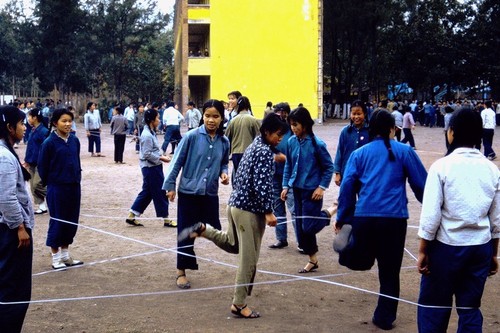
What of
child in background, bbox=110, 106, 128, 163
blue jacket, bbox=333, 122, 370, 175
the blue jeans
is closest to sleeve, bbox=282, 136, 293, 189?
blue jacket, bbox=333, 122, 370, 175

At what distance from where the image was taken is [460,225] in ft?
13.8

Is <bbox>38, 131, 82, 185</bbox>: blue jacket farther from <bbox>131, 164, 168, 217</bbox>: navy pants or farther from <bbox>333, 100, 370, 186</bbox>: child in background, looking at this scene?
<bbox>333, 100, 370, 186</bbox>: child in background

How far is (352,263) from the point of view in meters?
5.23

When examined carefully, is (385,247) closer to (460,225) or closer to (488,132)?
(460,225)

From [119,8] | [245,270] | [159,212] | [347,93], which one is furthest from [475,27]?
[245,270]

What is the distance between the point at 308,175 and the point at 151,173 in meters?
3.29

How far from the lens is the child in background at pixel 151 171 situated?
9812 mm

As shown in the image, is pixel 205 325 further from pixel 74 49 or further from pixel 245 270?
pixel 74 49

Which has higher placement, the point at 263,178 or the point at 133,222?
the point at 263,178

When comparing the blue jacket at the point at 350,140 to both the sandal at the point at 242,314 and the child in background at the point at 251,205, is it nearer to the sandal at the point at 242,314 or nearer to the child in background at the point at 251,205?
the child in background at the point at 251,205

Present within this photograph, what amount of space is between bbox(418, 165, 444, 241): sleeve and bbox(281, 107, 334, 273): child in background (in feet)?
9.42

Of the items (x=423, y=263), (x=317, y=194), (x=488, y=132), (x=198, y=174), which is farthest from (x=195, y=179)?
(x=488, y=132)

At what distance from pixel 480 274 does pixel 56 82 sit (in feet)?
163

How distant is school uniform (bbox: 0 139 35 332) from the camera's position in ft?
14.7
